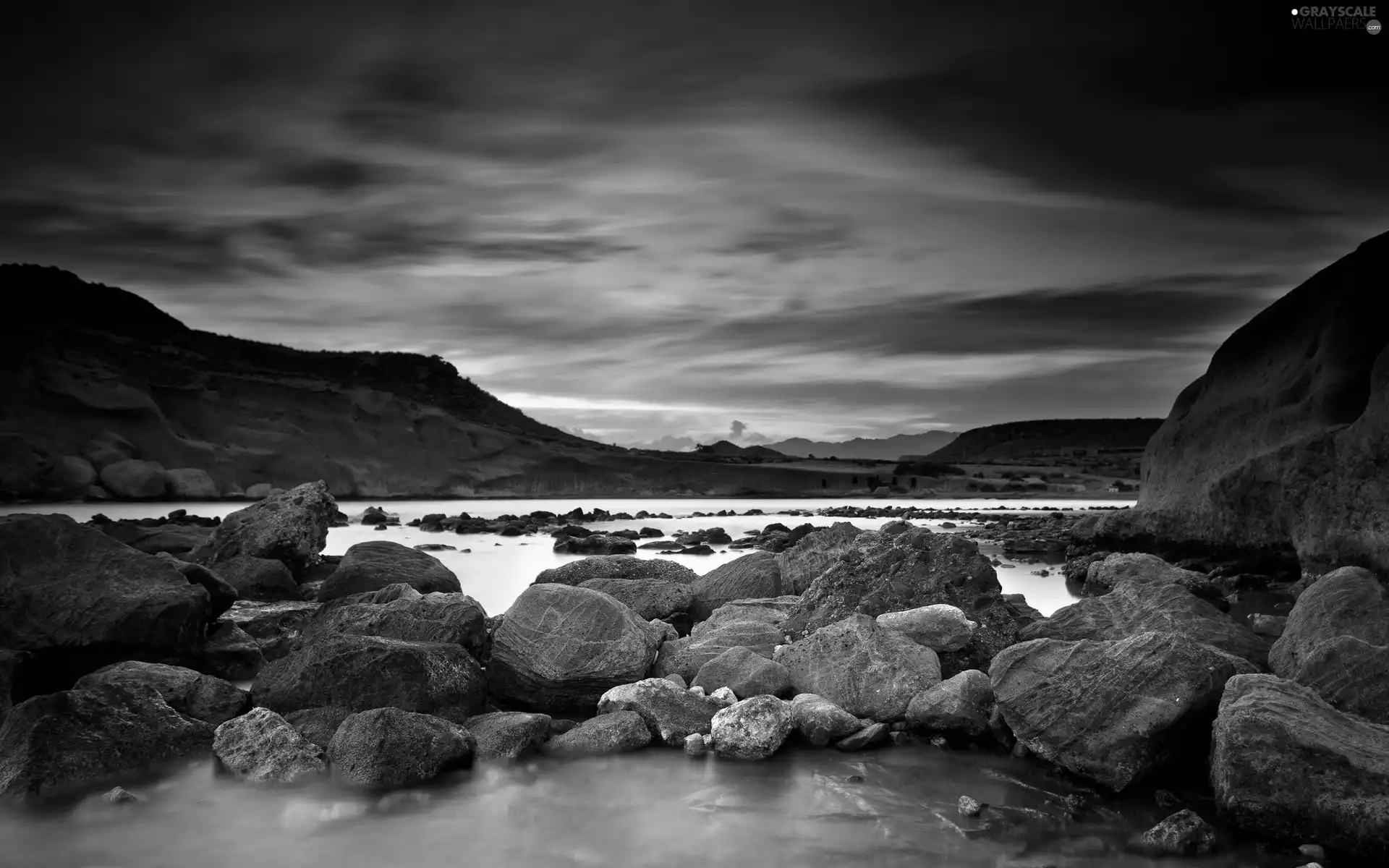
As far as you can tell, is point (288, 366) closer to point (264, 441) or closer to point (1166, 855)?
point (264, 441)

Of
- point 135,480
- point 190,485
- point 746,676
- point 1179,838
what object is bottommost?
point 1179,838

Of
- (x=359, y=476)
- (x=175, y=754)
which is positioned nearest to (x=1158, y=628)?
(x=175, y=754)

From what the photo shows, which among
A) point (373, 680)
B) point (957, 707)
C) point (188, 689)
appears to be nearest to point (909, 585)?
point (957, 707)

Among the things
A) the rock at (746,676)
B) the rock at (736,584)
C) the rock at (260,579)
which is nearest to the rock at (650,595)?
the rock at (736,584)

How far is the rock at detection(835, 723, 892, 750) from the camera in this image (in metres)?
Result: 7.30

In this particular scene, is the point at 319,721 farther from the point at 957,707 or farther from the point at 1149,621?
the point at 1149,621

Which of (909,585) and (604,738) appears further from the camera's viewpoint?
(909,585)

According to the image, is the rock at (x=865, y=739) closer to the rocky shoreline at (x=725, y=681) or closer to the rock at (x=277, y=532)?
the rocky shoreline at (x=725, y=681)

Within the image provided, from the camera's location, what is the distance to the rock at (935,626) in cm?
867

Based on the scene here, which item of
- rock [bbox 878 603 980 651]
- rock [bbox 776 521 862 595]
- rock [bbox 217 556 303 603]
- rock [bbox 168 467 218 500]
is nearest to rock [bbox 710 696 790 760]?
rock [bbox 878 603 980 651]

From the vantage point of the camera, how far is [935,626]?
8.73 m

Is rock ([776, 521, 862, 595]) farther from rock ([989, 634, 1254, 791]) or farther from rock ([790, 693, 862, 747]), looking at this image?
rock ([989, 634, 1254, 791])

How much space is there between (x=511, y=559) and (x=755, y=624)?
14310mm

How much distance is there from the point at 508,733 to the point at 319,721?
1665 millimetres
